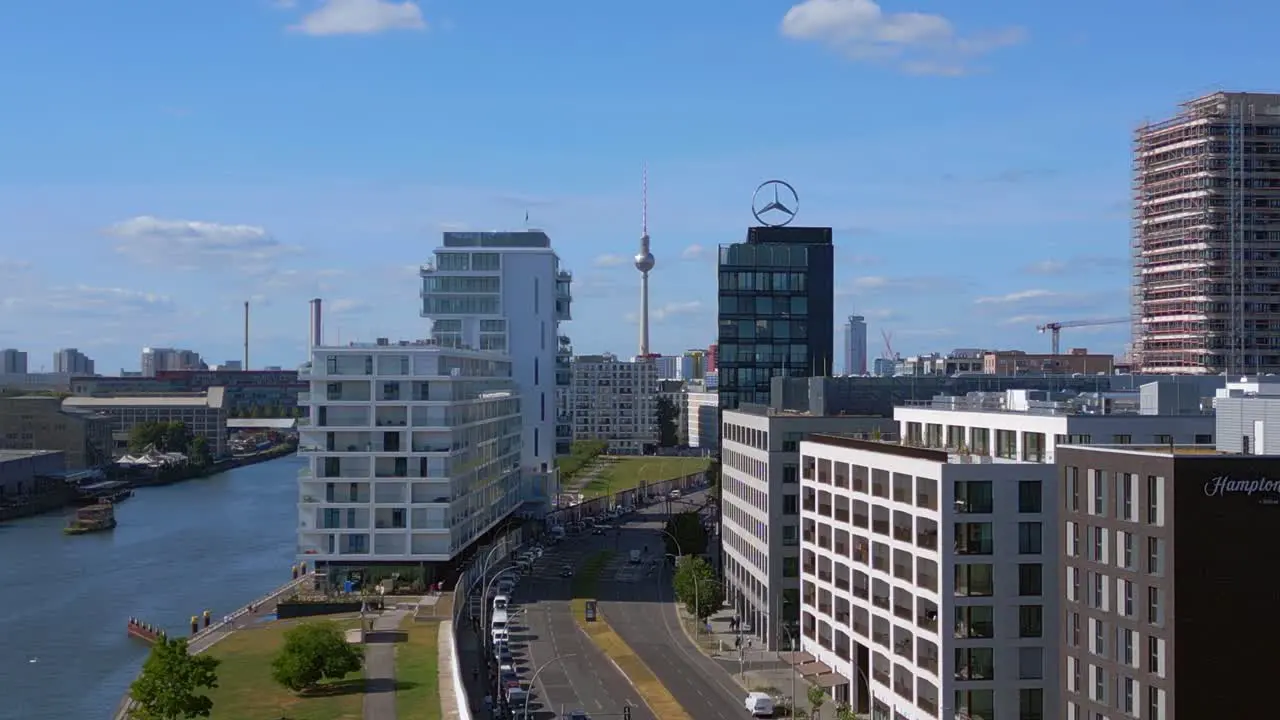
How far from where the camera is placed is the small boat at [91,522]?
161 m

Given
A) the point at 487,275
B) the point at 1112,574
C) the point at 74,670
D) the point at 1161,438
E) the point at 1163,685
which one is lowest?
the point at 74,670

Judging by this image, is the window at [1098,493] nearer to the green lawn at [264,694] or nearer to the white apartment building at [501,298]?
the green lawn at [264,694]

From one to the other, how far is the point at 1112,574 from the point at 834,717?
22.7 m

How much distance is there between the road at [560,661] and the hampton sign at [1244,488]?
1147 inches

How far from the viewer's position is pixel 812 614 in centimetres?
7531

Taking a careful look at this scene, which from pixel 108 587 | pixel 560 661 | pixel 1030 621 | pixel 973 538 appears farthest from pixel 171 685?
pixel 108 587

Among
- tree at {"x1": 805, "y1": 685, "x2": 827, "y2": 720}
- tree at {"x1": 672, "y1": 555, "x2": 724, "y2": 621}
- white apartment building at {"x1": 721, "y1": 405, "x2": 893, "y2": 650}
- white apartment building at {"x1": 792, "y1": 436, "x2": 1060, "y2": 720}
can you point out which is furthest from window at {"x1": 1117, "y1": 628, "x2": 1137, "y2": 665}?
tree at {"x1": 672, "y1": 555, "x2": 724, "y2": 621}

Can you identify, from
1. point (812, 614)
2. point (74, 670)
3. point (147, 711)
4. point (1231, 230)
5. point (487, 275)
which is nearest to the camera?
point (147, 711)

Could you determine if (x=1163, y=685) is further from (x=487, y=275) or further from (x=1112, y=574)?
(x=487, y=275)

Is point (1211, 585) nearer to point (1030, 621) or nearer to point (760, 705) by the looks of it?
point (1030, 621)

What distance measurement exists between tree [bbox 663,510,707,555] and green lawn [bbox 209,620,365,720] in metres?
38.5

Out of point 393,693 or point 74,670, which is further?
point 74,670

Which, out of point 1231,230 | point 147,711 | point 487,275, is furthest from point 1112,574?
point 487,275

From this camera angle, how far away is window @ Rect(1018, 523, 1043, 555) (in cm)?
5547
